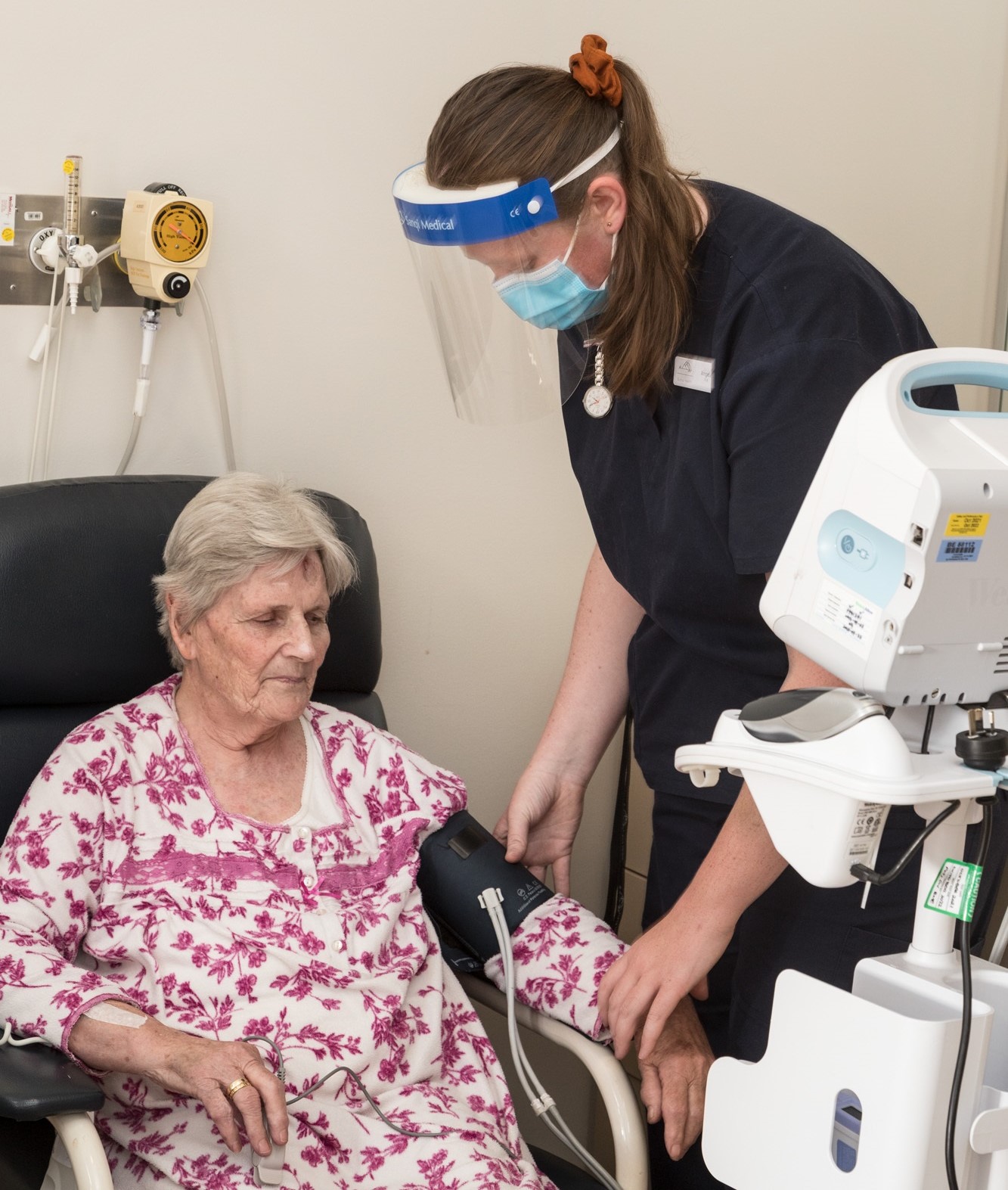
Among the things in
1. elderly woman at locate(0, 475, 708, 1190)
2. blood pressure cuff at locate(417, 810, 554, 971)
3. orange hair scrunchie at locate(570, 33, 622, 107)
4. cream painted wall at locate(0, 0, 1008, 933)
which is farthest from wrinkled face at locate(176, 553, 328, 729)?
orange hair scrunchie at locate(570, 33, 622, 107)

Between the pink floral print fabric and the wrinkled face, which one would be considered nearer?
the pink floral print fabric

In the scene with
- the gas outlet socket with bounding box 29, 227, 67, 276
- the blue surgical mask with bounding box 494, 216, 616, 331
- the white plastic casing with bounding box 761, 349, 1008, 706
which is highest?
the gas outlet socket with bounding box 29, 227, 67, 276

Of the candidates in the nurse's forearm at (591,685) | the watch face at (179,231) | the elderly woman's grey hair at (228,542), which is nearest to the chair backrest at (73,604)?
the elderly woman's grey hair at (228,542)

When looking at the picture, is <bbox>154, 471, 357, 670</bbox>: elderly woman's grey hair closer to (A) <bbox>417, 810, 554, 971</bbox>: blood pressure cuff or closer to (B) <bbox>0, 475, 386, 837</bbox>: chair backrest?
(B) <bbox>0, 475, 386, 837</bbox>: chair backrest

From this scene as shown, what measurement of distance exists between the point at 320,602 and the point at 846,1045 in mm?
1019

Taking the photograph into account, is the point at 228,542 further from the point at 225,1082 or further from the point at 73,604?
the point at 225,1082

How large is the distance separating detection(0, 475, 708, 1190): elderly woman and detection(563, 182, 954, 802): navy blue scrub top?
380 mm

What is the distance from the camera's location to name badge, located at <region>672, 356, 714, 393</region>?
1.45m

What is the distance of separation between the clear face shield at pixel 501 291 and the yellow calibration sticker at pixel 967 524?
0.58 meters

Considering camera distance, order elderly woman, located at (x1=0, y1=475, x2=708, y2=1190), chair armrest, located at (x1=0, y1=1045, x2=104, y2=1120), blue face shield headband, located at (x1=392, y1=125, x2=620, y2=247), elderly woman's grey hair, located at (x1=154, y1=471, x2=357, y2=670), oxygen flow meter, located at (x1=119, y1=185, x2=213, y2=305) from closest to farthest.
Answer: chair armrest, located at (x1=0, y1=1045, x2=104, y2=1120) < blue face shield headband, located at (x1=392, y1=125, x2=620, y2=247) < elderly woman, located at (x1=0, y1=475, x2=708, y2=1190) < elderly woman's grey hair, located at (x1=154, y1=471, x2=357, y2=670) < oxygen flow meter, located at (x1=119, y1=185, x2=213, y2=305)

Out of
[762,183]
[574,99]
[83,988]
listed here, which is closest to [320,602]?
[83,988]

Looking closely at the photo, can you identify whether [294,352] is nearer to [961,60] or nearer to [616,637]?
[616,637]

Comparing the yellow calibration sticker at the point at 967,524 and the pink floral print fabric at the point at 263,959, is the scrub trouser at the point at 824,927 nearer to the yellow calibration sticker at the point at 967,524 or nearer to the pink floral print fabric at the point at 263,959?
the pink floral print fabric at the point at 263,959

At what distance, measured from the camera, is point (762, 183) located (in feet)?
8.24
